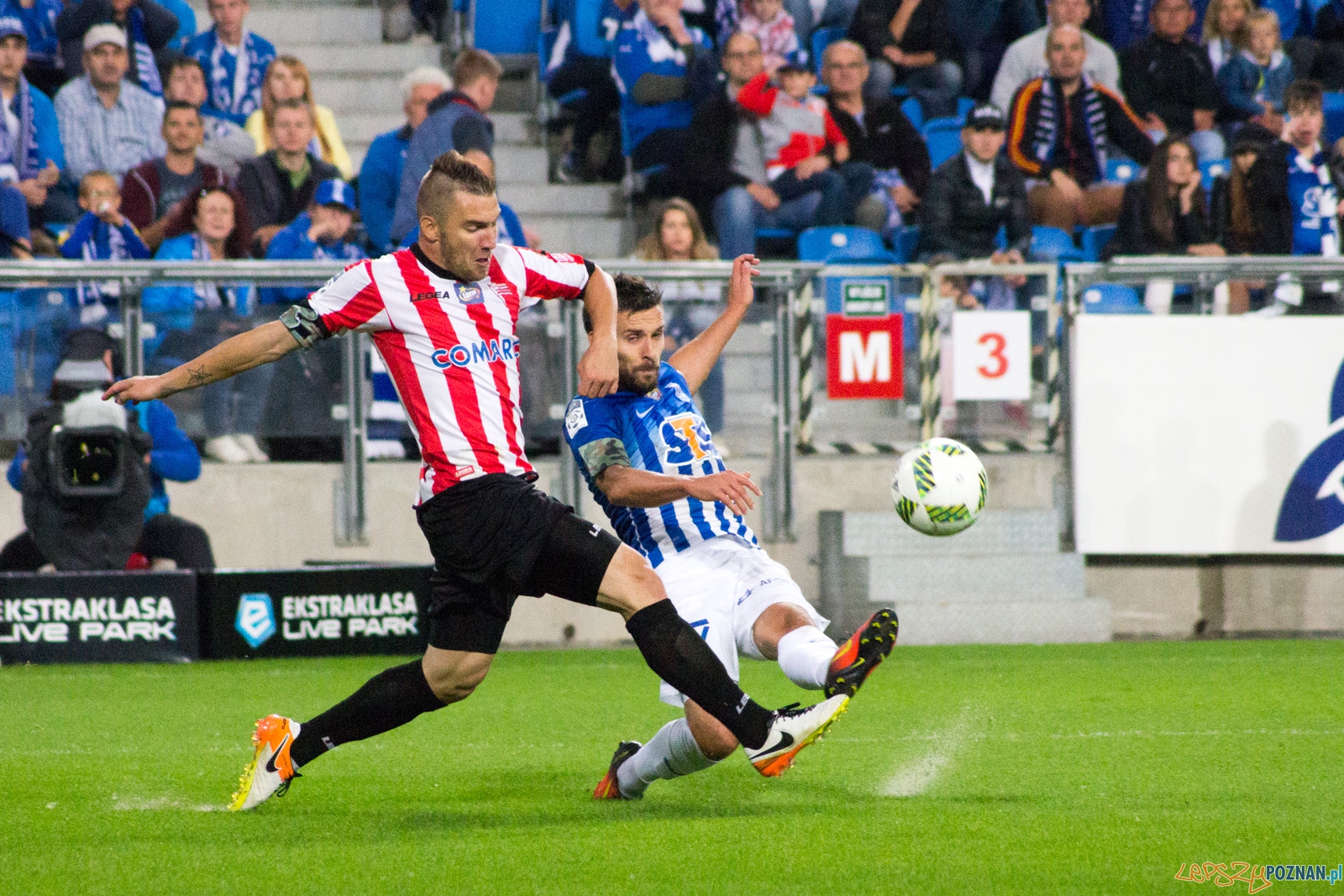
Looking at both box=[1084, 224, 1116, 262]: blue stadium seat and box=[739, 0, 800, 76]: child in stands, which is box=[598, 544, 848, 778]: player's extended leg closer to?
box=[1084, 224, 1116, 262]: blue stadium seat

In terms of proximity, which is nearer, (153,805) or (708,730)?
(708,730)

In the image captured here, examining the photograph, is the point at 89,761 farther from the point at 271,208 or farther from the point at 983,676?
the point at 271,208

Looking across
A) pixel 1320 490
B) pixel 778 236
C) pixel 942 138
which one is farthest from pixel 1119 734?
pixel 942 138

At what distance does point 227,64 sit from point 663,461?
329 inches

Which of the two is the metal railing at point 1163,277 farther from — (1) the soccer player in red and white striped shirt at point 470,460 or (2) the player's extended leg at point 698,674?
(2) the player's extended leg at point 698,674

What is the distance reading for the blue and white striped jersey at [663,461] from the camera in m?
5.73

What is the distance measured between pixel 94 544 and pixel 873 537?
4702 mm

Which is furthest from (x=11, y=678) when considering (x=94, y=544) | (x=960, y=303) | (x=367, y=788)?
(x=960, y=303)

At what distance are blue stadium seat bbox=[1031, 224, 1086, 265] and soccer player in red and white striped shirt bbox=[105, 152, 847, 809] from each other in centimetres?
A: 771

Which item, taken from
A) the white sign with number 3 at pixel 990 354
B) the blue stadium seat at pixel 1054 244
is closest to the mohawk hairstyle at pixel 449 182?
the white sign with number 3 at pixel 990 354

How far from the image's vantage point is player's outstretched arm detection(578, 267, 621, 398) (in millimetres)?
4953

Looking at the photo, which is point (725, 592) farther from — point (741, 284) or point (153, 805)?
point (153, 805)

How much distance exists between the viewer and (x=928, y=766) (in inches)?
→ 235

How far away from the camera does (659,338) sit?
5.81 meters
